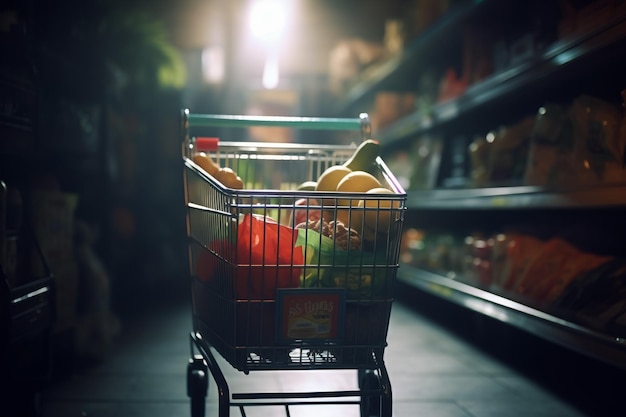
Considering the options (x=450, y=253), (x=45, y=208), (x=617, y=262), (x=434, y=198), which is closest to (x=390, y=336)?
(x=450, y=253)

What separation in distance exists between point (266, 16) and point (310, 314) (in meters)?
5.45

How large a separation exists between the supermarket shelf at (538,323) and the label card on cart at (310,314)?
85 centimetres

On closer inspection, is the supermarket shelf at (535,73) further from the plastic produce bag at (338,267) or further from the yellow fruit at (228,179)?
the yellow fruit at (228,179)

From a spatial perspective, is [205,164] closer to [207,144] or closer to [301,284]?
[207,144]

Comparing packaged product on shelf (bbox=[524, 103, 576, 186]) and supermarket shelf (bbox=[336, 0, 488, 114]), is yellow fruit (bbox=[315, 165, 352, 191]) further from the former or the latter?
supermarket shelf (bbox=[336, 0, 488, 114])

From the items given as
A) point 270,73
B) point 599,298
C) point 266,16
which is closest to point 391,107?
point 266,16

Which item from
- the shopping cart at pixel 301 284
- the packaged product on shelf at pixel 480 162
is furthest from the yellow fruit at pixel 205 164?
the packaged product on shelf at pixel 480 162

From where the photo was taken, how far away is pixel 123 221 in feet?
12.7

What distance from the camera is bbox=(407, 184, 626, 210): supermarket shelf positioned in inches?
73.1

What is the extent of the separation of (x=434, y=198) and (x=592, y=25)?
1.63 metres

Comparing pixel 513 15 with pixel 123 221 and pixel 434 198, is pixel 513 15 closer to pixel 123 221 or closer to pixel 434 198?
pixel 434 198

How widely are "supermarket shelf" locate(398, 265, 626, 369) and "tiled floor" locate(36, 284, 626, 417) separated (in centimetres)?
20

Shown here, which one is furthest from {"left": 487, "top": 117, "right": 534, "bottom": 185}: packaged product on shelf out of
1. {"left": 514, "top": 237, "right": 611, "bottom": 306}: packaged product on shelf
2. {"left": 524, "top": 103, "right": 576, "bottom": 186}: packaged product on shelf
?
{"left": 514, "top": 237, "right": 611, "bottom": 306}: packaged product on shelf

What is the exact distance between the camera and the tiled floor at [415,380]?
1867 millimetres
